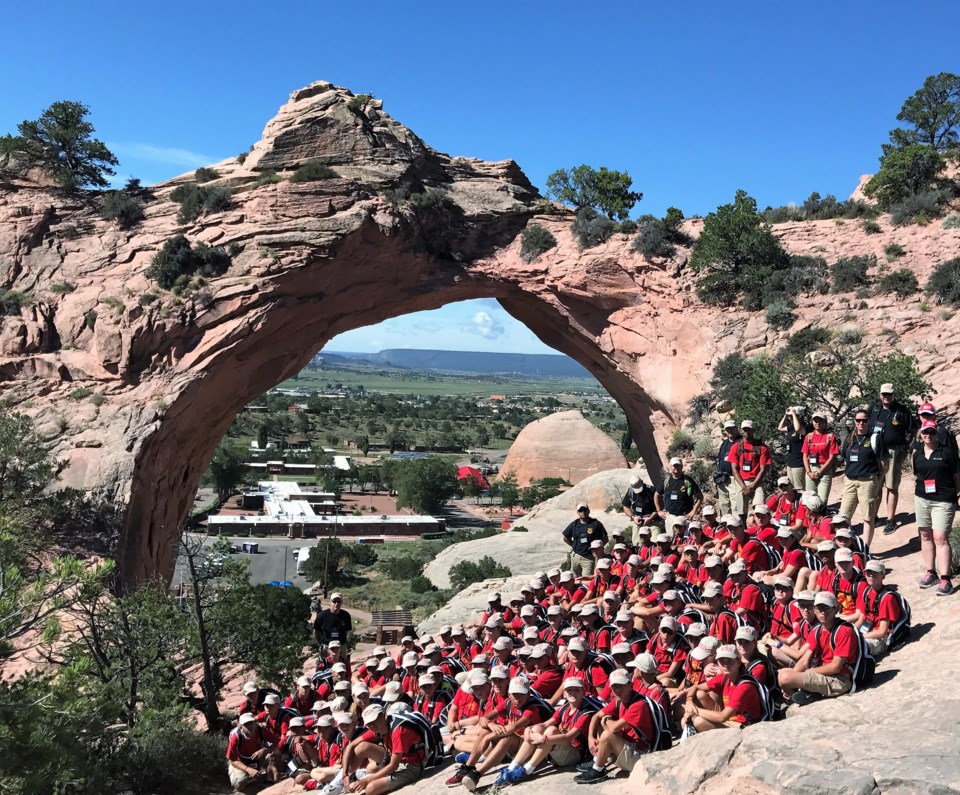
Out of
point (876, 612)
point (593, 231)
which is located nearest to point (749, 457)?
point (876, 612)

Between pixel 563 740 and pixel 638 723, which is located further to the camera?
pixel 563 740

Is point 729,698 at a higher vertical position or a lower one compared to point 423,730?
higher

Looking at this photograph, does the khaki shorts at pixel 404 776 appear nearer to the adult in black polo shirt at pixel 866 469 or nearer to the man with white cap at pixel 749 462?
the adult in black polo shirt at pixel 866 469

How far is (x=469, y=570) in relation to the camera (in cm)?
3525

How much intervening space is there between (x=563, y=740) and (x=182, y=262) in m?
21.0

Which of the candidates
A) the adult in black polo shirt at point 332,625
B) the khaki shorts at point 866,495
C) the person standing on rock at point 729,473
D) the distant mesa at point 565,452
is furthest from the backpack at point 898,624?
the distant mesa at point 565,452

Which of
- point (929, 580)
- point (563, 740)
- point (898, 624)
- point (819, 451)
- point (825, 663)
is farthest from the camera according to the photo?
point (819, 451)

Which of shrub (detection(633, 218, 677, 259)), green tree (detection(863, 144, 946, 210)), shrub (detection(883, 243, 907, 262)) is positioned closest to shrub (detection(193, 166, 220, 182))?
shrub (detection(633, 218, 677, 259))

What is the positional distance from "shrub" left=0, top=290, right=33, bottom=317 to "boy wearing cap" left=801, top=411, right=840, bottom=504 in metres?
22.6


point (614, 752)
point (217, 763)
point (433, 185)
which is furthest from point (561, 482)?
point (614, 752)

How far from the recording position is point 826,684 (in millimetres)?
7391

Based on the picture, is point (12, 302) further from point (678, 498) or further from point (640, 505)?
point (678, 498)

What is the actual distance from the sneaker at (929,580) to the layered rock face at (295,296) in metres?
11.8

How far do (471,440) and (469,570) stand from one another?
91259 millimetres
